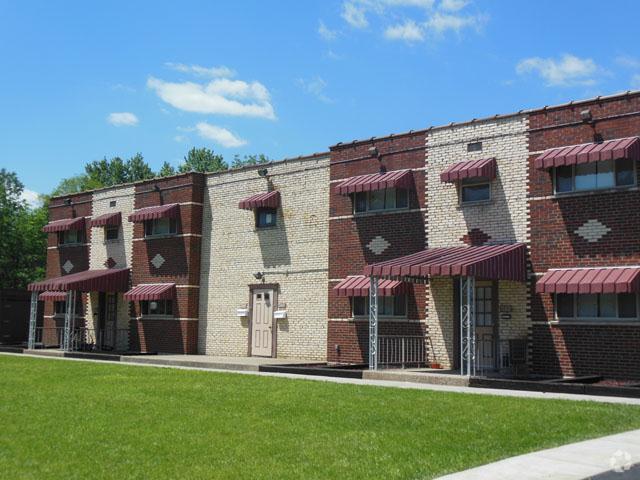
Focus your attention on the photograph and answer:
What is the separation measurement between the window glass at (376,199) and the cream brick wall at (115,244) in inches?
452

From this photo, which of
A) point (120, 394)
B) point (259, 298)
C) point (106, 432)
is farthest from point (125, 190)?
point (106, 432)

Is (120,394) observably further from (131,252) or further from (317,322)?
(131,252)

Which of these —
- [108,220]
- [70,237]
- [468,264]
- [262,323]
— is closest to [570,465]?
[468,264]

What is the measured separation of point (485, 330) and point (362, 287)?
11.7 feet

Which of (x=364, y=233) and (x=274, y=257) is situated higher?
(x=364, y=233)

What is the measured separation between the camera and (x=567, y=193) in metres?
17.6

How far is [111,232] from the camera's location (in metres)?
30.3

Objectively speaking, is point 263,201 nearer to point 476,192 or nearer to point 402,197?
point 402,197

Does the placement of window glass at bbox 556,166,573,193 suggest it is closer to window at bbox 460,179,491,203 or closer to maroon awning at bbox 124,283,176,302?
window at bbox 460,179,491,203

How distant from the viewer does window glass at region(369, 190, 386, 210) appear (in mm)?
21359

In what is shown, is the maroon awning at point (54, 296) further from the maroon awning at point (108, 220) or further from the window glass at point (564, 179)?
the window glass at point (564, 179)

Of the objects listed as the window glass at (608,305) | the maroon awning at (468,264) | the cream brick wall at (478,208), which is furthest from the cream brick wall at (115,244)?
the window glass at (608,305)

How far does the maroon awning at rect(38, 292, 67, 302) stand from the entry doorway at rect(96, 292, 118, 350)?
1396 millimetres

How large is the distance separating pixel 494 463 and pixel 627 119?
1160 cm
